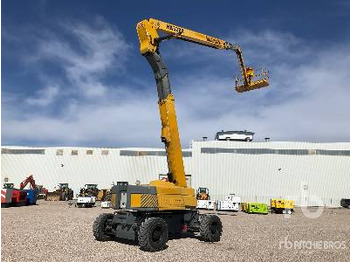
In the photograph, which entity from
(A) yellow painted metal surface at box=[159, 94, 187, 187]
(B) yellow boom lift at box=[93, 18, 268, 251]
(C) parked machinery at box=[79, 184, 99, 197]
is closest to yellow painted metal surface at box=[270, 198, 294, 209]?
(B) yellow boom lift at box=[93, 18, 268, 251]

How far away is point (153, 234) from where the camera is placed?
12.1 meters

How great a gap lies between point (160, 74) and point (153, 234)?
6553mm

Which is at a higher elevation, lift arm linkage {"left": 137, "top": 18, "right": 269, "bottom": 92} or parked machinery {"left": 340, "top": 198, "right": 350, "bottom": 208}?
lift arm linkage {"left": 137, "top": 18, "right": 269, "bottom": 92}

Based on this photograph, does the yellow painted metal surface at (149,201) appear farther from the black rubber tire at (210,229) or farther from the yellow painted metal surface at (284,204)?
the yellow painted metal surface at (284,204)

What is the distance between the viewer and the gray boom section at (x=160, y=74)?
1452 cm

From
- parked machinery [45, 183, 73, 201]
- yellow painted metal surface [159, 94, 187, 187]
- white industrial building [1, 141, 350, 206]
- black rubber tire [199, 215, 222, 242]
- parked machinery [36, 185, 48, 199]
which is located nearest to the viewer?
black rubber tire [199, 215, 222, 242]

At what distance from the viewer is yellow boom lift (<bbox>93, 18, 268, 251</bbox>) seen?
12469mm

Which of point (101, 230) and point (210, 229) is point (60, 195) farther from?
point (210, 229)

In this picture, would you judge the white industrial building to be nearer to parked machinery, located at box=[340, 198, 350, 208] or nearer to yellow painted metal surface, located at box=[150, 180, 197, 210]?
parked machinery, located at box=[340, 198, 350, 208]

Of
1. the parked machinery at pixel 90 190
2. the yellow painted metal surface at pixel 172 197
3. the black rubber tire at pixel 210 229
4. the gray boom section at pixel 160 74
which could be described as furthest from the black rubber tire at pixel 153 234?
the parked machinery at pixel 90 190

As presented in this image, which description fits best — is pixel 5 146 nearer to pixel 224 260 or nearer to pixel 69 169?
pixel 69 169

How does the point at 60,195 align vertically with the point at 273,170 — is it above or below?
below

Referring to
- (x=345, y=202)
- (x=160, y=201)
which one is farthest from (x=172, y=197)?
(x=345, y=202)

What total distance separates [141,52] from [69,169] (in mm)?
41204
